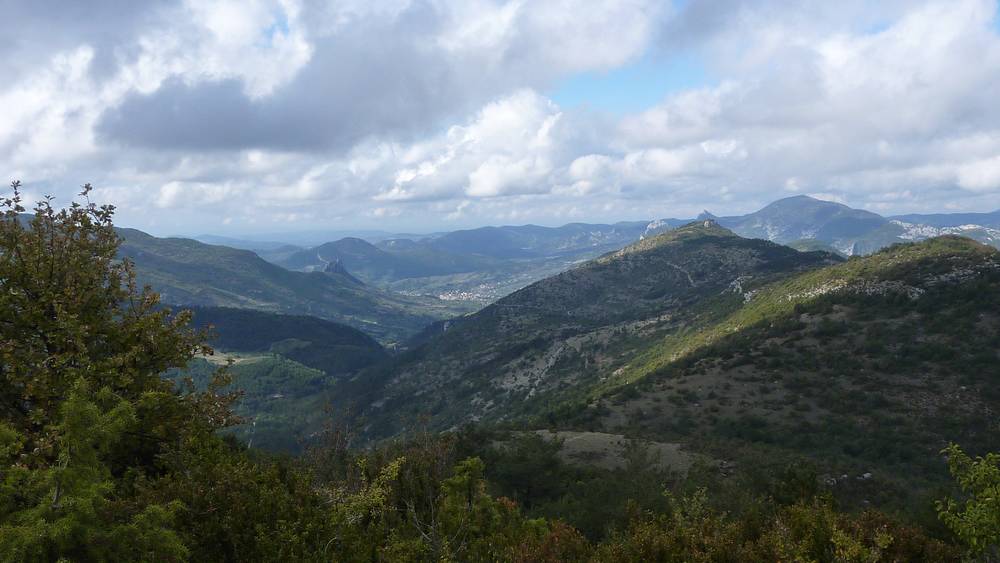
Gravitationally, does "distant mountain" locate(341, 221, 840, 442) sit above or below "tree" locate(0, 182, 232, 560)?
below

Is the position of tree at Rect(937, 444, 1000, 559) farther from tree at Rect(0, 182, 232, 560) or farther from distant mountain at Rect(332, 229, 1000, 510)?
distant mountain at Rect(332, 229, 1000, 510)

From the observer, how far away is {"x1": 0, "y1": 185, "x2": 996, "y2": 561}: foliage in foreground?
8773 mm

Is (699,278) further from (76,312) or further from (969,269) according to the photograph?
(76,312)

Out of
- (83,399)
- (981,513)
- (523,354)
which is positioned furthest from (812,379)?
(523,354)

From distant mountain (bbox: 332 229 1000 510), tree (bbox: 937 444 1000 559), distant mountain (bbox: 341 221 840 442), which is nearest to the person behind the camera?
tree (bbox: 937 444 1000 559)

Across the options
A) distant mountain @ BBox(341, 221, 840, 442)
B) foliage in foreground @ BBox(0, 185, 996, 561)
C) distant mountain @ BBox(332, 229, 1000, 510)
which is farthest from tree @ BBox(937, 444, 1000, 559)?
distant mountain @ BBox(341, 221, 840, 442)

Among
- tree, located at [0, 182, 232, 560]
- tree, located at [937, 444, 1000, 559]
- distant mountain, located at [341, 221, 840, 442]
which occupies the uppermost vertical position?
tree, located at [0, 182, 232, 560]

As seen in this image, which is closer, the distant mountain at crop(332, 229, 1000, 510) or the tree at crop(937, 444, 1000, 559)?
the tree at crop(937, 444, 1000, 559)

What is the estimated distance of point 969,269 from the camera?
3071 inches

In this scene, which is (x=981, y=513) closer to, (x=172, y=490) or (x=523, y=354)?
(x=172, y=490)

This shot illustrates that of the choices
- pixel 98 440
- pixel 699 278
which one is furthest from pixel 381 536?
pixel 699 278

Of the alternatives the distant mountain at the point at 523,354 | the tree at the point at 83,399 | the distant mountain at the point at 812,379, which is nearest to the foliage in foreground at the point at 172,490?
the tree at the point at 83,399

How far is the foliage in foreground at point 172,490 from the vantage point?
8.77 metres

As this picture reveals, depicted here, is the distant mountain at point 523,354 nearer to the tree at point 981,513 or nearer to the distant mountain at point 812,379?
the distant mountain at point 812,379
